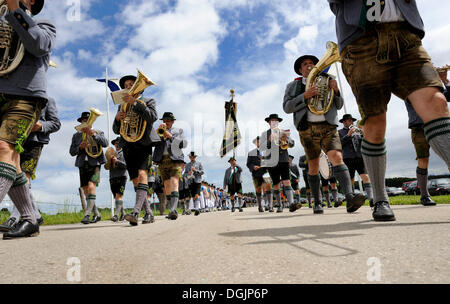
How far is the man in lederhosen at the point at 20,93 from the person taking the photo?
269 cm

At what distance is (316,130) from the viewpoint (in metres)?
5.12

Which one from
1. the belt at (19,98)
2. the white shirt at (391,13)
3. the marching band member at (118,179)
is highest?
the white shirt at (391,13)

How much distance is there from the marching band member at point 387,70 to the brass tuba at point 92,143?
235 inches

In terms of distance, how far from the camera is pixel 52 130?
176 inches

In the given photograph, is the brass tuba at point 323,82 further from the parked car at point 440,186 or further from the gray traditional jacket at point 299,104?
the parked car at point 440,186

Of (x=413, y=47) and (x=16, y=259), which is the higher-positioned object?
(x=413, y=47)

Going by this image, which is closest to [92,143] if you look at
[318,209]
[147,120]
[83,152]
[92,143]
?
[92,143]

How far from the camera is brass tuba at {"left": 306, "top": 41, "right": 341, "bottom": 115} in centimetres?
513

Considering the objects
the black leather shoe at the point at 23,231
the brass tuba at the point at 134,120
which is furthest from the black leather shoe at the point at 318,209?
the black leather shoe at the point at 23,231

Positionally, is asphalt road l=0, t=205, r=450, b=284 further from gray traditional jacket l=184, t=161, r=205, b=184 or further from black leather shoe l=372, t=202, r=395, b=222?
gray traditional jacket l=184, t=161, r=205, b=184

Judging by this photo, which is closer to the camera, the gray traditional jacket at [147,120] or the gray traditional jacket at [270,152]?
the gray traditional jacket at [147,120]
